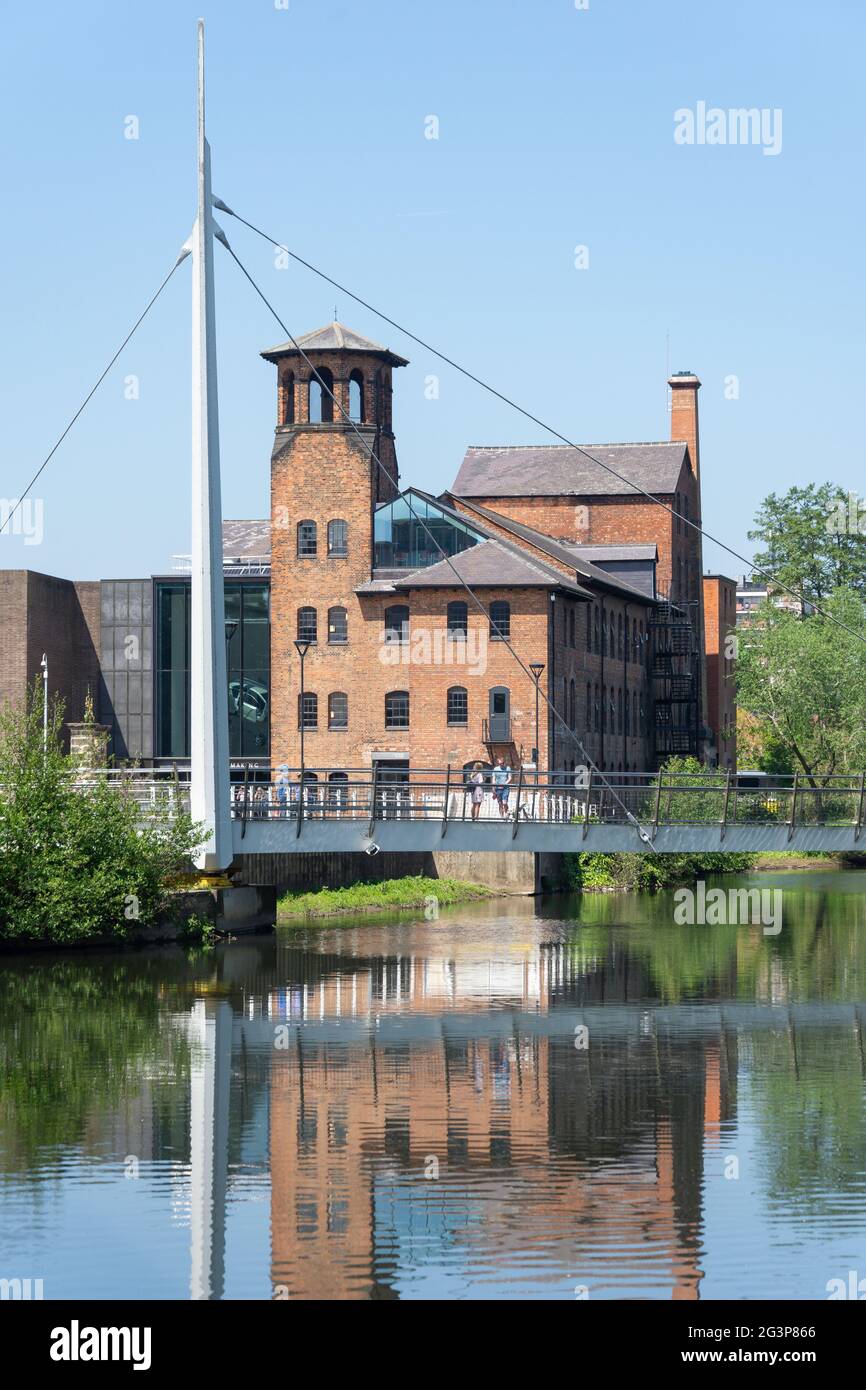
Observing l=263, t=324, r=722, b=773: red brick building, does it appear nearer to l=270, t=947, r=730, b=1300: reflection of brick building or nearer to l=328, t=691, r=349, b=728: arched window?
l=328, t=691, r=349, b=728: arched window

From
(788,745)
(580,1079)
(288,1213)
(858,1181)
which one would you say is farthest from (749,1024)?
(788,745)

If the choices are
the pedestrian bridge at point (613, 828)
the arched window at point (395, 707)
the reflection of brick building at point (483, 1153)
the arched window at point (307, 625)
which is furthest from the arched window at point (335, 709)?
the reflection of brick building at point (483, 1153)

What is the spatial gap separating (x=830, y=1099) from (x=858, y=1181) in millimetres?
4424

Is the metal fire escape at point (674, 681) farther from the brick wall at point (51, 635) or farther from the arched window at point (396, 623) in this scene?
the brick wall at point (51, 635)

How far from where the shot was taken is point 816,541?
87625 mm

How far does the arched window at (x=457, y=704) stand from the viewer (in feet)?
205

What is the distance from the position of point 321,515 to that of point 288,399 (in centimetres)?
414

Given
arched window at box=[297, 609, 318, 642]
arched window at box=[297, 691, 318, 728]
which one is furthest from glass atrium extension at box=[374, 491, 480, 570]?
arched window at box=[297, 691, 318, 728]

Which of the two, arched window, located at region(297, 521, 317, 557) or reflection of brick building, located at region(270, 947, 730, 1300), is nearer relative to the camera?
reflection of brick building, located at region(270, 947, 730, 1300)

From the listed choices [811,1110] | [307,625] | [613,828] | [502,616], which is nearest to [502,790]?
[613,828]

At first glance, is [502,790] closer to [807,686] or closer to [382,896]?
[382,896]

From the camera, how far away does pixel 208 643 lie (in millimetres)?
36031

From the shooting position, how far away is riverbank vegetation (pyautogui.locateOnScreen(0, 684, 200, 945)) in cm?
3600

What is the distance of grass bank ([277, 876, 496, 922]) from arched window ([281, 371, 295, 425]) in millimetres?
17842
